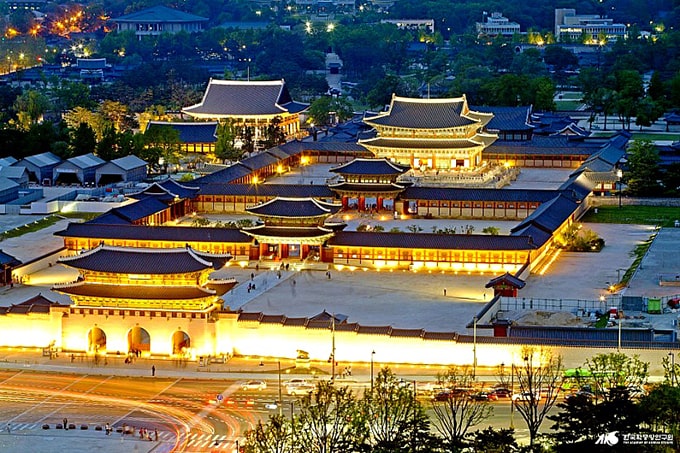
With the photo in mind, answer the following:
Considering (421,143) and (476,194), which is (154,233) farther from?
(421,143)

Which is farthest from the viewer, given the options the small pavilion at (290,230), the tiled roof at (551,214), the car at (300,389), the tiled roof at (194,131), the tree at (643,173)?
the tiled roof at (194,131)

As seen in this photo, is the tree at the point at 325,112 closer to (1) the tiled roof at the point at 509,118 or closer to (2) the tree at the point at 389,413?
(1) the tiled roof at the point at 509,118

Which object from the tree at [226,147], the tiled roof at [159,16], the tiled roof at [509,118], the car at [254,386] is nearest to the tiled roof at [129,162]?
the tree at [226,147]

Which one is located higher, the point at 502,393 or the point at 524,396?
the point at 524,396

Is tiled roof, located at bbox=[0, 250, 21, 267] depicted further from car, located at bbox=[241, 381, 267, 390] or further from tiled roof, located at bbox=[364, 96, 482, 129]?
tiled roof, located at bbox=[364, 96, 482, 129]

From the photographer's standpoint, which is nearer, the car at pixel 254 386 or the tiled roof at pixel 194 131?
the car at pixel 254 386

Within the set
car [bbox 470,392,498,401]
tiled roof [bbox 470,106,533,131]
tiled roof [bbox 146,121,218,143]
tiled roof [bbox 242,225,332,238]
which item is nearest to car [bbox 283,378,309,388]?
car [bbox 470,392,498,401]

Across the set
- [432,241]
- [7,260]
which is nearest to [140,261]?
[7,260]
